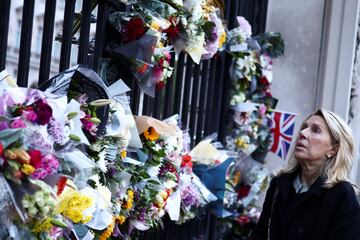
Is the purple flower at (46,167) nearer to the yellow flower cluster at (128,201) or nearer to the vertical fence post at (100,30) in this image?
the yellow flower cluster at (128,201)

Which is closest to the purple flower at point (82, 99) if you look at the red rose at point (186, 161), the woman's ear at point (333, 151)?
the red rose at point (186, 161)

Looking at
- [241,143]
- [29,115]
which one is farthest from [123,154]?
[241,143]

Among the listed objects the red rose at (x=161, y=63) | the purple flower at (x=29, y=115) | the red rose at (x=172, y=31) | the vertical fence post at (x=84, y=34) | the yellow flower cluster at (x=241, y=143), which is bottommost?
the yellow flower cluster at (x=241, y=143)

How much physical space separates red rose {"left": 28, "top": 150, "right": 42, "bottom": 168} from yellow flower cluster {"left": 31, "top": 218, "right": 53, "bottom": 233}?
21cm

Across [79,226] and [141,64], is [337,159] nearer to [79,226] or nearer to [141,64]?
[141,64]

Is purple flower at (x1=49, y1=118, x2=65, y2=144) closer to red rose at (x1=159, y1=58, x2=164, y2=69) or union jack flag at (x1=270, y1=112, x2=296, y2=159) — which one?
red rose at (x1=159, y1=58, x2=164, y2=69)

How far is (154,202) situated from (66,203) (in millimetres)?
1116

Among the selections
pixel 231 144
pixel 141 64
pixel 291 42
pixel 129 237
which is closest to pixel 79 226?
pixel 129 237

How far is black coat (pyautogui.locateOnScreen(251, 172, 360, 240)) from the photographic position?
3.27 m

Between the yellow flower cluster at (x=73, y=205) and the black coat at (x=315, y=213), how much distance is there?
1.56 meters

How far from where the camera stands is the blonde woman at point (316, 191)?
3.31 m

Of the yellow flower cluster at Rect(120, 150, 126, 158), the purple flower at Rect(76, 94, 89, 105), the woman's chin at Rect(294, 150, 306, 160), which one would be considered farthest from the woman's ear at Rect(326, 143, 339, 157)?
the purple flower at Rect(76, 94, 89, 105)

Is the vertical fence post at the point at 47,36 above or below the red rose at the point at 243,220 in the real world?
above

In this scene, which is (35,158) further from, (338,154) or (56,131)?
(338,154)
